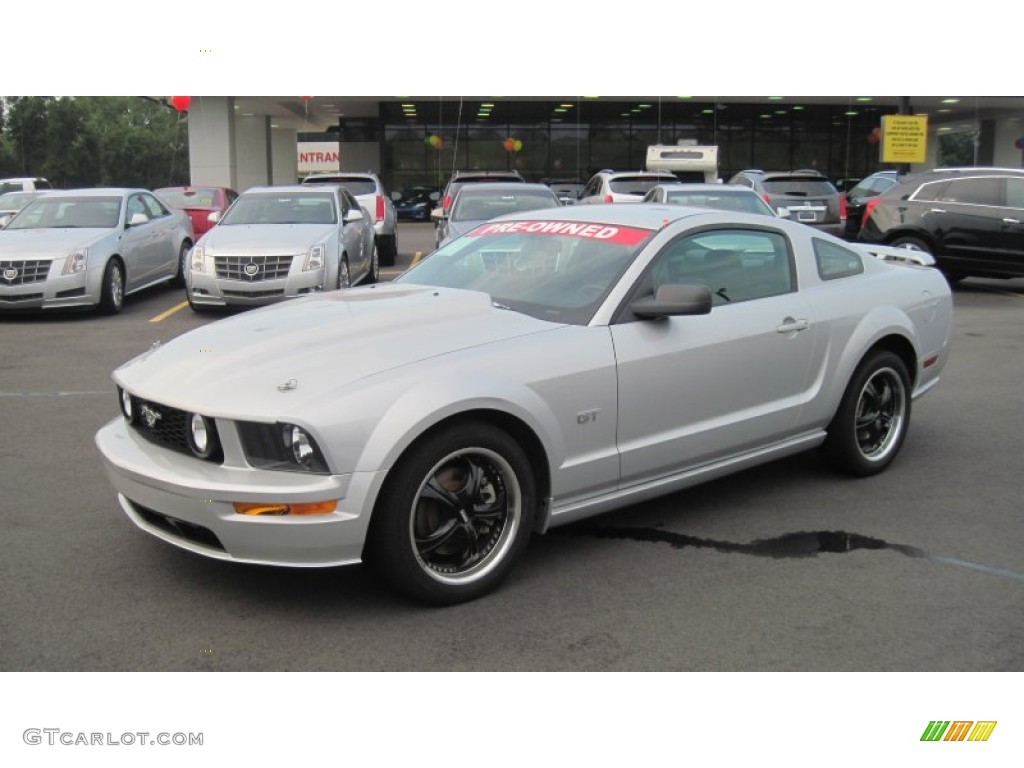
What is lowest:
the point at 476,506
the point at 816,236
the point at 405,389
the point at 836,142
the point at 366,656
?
the point at 366,656

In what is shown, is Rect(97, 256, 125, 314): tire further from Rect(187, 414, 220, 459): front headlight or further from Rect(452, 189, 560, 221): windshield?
Rect(187, 414, 220, 459): front headlight

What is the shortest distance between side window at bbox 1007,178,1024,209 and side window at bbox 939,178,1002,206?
0.37 feet

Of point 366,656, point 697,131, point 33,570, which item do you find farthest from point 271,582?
point 697,131

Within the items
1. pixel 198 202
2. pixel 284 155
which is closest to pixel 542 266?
pixel 198 202

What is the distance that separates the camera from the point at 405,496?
355 cm

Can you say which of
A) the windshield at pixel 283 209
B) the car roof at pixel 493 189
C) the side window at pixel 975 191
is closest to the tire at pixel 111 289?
the windshield at pixel 283 209

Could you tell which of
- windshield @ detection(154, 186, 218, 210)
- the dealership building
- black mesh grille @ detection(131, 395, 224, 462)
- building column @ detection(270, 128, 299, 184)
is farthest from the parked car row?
building column @ detection(270, 128, 299, 184)

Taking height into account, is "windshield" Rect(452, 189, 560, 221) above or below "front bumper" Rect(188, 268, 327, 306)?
above

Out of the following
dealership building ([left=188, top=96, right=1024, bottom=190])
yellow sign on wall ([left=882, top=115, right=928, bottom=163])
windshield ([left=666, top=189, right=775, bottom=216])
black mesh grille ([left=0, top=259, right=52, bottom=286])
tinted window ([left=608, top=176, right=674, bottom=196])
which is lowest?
black mesh grille ([left=0, top=259, right=52, bottom=286])

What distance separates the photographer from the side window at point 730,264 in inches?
184

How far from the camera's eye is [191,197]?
19.4 meters

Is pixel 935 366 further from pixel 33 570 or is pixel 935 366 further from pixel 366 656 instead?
pixel 33 570

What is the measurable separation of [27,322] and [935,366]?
32.7ft

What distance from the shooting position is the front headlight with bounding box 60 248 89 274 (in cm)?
1131
